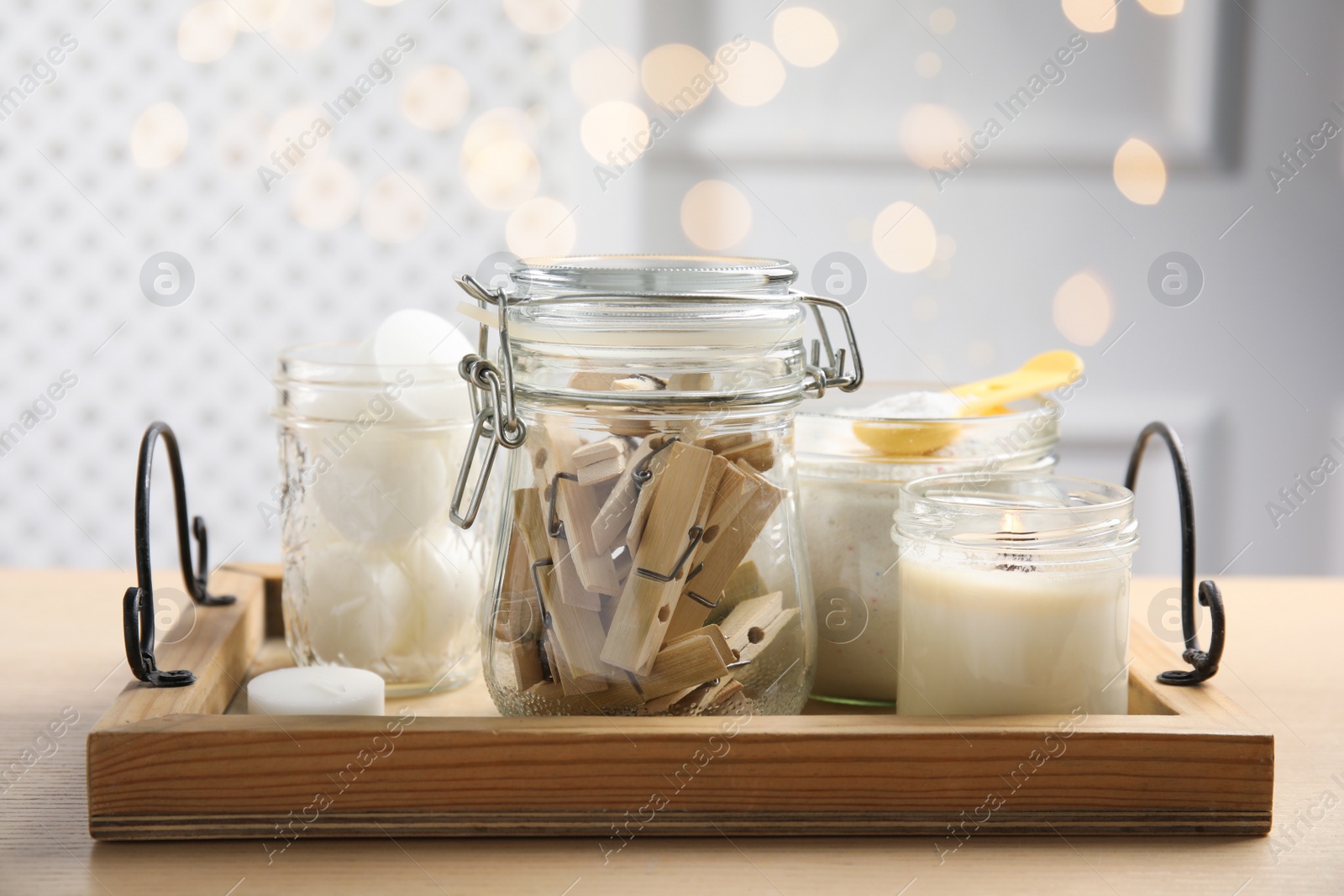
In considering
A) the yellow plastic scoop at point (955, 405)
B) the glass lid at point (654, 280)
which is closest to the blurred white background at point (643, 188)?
the yellow plastic scoop at point (955, 405)

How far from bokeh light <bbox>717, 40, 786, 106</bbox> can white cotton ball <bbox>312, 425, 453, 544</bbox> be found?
1.23 m

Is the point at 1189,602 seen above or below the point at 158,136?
below

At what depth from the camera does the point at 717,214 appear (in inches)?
69.0

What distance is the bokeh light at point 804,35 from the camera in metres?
1.69

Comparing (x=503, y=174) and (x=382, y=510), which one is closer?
(x=382, y=510)

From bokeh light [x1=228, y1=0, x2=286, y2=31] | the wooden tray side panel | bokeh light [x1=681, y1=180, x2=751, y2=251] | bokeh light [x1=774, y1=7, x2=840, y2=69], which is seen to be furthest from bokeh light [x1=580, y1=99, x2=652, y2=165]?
the wooden tray side panel

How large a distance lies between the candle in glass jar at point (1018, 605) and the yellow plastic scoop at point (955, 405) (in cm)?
7

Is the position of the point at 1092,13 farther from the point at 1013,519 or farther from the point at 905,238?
the point at 1013,519

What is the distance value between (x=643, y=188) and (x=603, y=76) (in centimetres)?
17

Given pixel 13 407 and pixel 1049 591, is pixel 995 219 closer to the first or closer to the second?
pixel 1049 591

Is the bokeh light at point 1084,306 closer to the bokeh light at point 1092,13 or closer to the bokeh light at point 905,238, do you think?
the bokeh light at point 905,238

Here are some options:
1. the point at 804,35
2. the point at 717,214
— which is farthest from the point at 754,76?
the point at 717,214

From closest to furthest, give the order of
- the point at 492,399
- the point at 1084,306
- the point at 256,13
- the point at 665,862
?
the point at 665,862
the point at 492,399
the point at 256,13
the point at 1084,306

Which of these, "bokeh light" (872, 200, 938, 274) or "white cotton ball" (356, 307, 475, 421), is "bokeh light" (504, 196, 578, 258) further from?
"white cotton ball" (356, 307, 475, 421)
